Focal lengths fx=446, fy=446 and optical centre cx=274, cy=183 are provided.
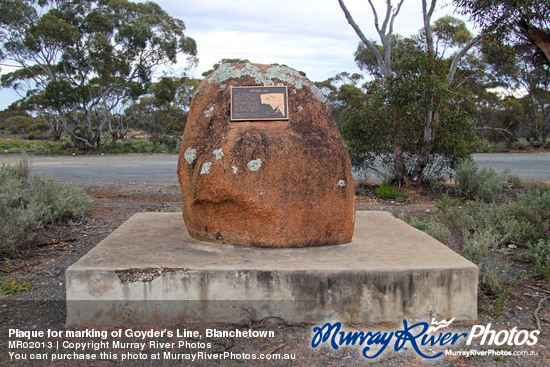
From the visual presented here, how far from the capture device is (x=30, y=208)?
5.54 metres

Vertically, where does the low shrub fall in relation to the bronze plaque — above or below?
below

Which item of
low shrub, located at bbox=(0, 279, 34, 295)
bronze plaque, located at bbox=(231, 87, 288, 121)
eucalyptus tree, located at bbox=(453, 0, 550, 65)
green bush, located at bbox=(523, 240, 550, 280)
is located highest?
eucalyptus tree, located at bbox=(453, 0, 550, 65)

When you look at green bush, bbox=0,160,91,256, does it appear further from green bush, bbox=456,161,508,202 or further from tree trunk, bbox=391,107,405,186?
green bush, bbox=456,161,508,202

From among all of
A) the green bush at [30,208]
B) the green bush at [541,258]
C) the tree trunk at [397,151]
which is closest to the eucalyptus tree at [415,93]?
the tree trunk at [397,151]

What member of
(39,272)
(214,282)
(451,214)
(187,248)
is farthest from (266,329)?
(451,214)

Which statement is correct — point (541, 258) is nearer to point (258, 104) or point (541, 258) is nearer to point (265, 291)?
point (265, 291)

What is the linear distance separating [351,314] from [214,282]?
103cm

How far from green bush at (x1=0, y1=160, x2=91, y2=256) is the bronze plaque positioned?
2785 mm

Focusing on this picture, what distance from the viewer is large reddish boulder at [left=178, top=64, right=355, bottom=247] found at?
3.71 metres

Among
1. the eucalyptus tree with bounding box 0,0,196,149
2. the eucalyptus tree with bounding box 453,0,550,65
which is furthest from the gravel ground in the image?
the eucalyptus tree with bounding box 0,0,196,149

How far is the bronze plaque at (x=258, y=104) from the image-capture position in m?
3.93

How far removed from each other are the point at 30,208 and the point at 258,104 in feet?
11.3

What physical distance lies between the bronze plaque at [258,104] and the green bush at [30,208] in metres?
2.78

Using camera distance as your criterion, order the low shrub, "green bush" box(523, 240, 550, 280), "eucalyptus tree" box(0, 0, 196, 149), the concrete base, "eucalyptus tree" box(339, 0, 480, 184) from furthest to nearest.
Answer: "eucalyptus tree" box(0, 0, 196, 149), "eucalyptus tree" box(339, 0, 480, 184), "green bush" box(523, 240, 550, 280), the low shrub, the concrete base
